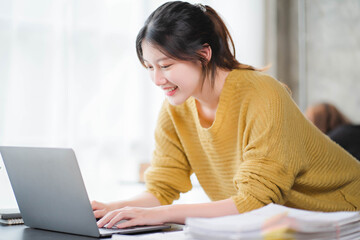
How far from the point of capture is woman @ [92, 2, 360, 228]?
120cm

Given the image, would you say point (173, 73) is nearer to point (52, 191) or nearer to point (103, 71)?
point (52, 191)

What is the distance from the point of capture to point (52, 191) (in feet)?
3.40

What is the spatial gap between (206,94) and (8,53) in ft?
4.83

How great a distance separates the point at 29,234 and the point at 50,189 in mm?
113

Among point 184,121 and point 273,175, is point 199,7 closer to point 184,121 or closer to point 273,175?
point 184,121

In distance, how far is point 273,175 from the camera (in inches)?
47.0

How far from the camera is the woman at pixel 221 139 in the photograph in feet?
3.94

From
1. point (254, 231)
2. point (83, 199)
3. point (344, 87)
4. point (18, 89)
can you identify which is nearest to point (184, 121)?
→ point (83, 199)

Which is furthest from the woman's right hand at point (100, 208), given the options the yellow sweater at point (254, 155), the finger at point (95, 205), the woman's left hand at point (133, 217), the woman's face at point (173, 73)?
the woman's face at point (173, 73)

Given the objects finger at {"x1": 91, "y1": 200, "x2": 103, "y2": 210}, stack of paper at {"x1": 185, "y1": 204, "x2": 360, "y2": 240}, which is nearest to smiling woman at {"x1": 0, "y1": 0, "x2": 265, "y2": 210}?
finger at {"x1": 91, "y1": 200, "x2": 103, "y2": 210}

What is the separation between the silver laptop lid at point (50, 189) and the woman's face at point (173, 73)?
43cm

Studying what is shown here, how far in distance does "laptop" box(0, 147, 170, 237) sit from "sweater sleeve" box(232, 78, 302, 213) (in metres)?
0.24

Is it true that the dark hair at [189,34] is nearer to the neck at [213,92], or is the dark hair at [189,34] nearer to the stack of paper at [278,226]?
the neck at [213,92]

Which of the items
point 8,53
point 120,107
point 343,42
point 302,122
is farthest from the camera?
point 343,42
